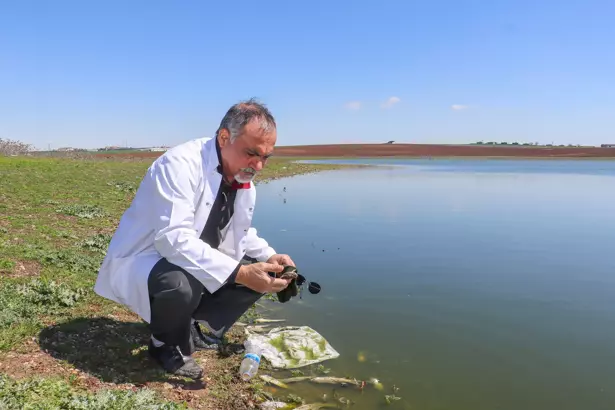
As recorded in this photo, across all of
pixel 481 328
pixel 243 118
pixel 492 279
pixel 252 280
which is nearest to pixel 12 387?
pixel 252 280

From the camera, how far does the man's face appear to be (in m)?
3.95

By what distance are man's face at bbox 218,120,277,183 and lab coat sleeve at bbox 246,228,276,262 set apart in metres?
0.92

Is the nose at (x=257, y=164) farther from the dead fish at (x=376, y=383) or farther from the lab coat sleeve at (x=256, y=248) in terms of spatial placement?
the dead fish at (x=376, y=383)

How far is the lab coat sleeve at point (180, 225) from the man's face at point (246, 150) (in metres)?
0.37

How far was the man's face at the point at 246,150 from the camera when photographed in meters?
3.95

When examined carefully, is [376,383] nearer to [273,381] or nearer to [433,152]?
[273,381]

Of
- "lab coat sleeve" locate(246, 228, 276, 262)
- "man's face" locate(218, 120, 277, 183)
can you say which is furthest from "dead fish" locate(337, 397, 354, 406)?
"man's face" locate(218, 120, 277, 183)

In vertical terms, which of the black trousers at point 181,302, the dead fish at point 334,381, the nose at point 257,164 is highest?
the nose at point 257,164

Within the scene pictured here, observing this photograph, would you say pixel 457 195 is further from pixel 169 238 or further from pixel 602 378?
pixel 169 238

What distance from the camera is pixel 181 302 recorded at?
3914mm

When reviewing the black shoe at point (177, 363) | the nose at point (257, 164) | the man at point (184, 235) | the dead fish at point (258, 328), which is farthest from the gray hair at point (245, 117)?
the dead fish at point (258, 328)

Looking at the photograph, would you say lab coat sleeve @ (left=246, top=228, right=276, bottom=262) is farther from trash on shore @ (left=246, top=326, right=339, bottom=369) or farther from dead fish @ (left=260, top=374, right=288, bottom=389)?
dead fish @ (left=260, top=374, right=288, bottom=389)

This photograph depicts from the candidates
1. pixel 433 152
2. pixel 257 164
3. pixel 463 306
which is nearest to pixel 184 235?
pixel 257 164

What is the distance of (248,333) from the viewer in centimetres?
564
